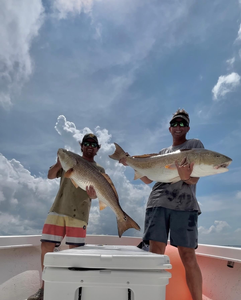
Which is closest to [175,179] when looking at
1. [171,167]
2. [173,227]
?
[171,167]

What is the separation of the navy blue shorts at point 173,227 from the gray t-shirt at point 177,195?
0.07m

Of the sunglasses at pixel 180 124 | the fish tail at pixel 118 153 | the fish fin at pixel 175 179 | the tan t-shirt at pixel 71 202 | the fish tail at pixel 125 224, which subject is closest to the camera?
the fish tail at pixel 125 224

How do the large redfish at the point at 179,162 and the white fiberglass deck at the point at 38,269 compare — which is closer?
the large redfish at the point at 179,162

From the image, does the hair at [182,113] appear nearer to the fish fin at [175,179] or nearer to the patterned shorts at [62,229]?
the fish fin at [175,179]

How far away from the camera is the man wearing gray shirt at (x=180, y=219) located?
326cm

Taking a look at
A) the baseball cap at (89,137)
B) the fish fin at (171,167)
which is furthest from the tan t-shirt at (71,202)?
the fish fin at (171,167)

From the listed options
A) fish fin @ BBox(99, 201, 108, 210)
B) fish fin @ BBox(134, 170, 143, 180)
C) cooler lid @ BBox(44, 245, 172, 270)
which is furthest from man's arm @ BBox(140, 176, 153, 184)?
cooler lid @ BBox(44, 245, 172, 270)

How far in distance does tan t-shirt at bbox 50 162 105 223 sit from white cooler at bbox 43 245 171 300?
2339mm

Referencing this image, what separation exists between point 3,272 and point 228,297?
4194 mm

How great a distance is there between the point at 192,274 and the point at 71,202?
2165 millimetres

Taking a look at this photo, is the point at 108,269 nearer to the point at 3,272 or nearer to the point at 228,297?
the point at 228,297

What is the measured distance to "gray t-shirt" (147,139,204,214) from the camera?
3.45m

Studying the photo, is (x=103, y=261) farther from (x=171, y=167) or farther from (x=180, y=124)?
(x=180, y=124)

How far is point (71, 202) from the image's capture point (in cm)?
409
